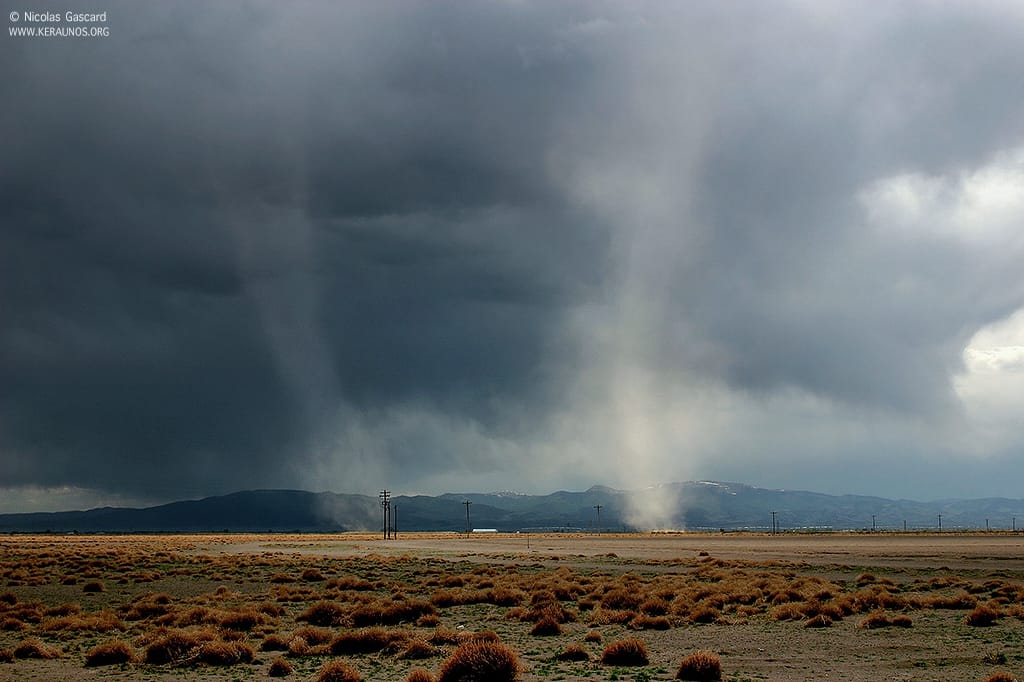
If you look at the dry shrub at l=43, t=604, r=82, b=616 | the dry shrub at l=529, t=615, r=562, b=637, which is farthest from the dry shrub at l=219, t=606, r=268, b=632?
the dry shrub at l=529, t=615, r=562, b=637

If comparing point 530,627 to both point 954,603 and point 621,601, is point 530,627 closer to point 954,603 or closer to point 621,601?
point 621,601

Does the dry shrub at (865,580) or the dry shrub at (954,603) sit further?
the dry shrub at (865,580)

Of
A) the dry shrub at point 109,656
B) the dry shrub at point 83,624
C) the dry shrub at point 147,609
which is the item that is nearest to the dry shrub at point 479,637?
the dry shrub at point 109,656

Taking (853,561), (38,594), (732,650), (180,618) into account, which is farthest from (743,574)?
(38,594)

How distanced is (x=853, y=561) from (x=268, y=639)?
56.4 metres

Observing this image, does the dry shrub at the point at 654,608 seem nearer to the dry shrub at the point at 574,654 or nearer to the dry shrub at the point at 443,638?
the dry shrub at the point at 443,638

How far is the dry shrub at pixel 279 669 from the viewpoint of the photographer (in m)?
19.0

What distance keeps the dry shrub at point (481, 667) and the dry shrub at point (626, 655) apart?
10.6 feet

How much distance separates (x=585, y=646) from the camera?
2280cm

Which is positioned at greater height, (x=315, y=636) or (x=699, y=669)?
(x=699, y=669)

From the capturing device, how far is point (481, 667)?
17.2 meters

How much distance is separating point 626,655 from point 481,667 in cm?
431

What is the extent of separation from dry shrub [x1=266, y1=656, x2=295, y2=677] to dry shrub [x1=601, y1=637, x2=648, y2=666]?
741 centimetres

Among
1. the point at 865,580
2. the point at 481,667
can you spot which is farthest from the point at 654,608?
the point at 865,580
